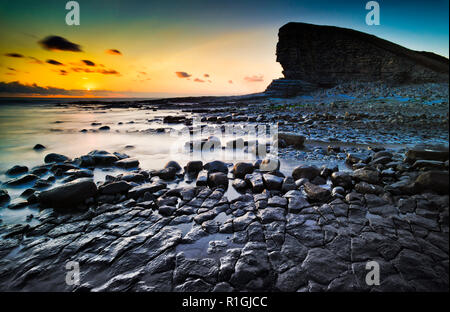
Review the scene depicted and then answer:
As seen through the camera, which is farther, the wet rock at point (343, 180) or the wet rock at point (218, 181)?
the wet rock at point (218, 181)

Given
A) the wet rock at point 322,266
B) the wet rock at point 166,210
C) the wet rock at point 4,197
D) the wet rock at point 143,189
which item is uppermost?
the wet rock at point 143,189

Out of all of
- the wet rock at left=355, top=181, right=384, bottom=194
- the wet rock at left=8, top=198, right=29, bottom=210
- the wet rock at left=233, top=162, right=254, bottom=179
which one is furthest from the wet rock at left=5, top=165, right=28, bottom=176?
the wet rock at left=355, top=181, right=384, bottom=194

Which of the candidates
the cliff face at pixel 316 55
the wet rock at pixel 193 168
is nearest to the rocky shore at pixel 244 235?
the wet rock at pixel 193 168

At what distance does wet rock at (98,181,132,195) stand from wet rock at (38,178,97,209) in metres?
0.19

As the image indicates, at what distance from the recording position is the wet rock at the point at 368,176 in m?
3.34

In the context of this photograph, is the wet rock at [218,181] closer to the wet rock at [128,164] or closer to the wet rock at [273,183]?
the wet rock at [273,183]

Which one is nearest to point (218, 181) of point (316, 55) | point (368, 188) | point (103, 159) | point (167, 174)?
point (167, 174)

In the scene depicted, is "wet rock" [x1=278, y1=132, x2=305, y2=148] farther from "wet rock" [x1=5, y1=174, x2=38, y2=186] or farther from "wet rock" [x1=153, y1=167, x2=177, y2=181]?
"wet rock" [x1=5, y1=174, x2=38, y2=186]

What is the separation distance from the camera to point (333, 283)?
5.36ft

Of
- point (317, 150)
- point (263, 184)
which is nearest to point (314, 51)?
point (317, 150)

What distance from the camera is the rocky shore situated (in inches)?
66.6

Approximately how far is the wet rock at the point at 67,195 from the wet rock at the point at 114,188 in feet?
0.62
